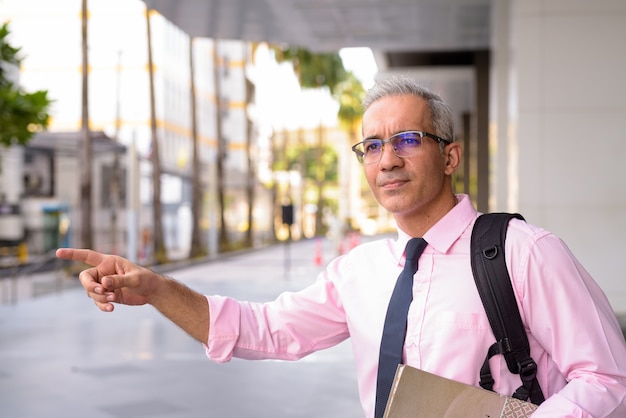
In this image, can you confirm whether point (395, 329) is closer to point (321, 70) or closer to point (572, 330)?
point (572, 330)

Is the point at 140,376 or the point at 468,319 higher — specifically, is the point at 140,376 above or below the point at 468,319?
below

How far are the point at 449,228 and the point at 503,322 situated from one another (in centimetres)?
30

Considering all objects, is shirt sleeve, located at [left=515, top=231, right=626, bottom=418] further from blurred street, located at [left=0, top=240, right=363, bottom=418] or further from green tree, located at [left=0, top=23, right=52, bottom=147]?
green tree, located at [left=0, top=23, right=52, bottom=147]

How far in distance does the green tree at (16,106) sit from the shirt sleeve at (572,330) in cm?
1030

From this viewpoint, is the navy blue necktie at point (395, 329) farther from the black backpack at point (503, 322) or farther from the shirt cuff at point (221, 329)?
the shirt cuff at point (221, 329)

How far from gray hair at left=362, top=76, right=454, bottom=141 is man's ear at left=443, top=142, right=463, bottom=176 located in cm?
3

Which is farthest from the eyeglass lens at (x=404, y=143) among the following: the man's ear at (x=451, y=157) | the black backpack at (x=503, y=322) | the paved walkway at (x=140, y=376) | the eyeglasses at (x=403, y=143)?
the paved walkway at (x=140, y=376)

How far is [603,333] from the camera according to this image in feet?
6.70

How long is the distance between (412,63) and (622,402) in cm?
2833

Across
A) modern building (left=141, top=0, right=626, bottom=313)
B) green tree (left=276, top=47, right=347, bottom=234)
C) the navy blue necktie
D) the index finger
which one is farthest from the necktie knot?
green tree (left=276, top=47, right=347, bottom=234)

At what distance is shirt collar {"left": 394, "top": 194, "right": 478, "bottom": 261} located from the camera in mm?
2268

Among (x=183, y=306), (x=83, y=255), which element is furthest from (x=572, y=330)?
(x=83, y=255)

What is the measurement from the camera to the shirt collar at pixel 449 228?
227 cm

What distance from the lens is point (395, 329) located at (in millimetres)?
2238
